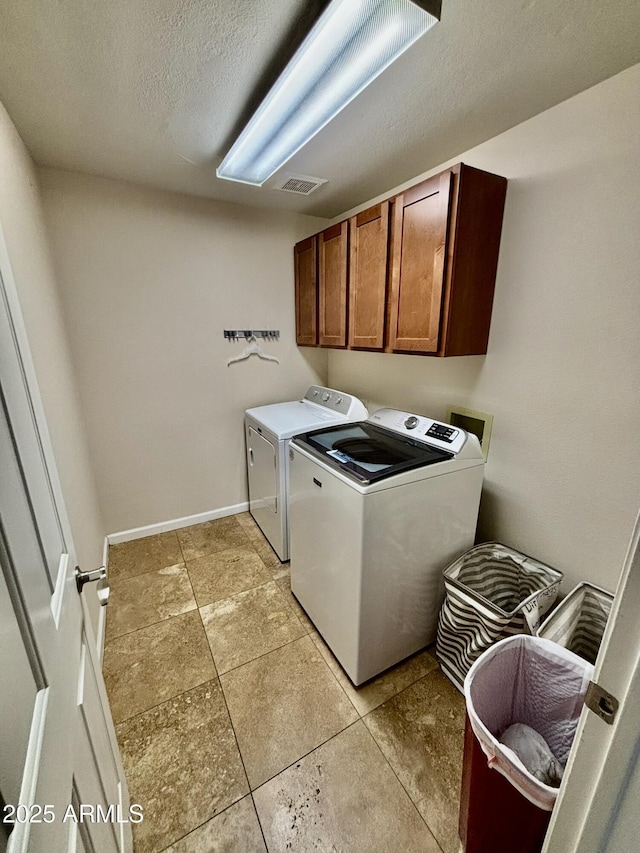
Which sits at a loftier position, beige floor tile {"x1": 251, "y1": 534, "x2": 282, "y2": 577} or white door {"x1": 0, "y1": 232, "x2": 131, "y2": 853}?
white door {"x1": 0, "y1": 232, "x2": 131, "y2": 853}

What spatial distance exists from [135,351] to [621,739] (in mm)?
2692

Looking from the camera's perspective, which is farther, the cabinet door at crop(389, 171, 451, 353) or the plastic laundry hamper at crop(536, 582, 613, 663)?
the cabinet door at crop(389, 171, 451, 353)

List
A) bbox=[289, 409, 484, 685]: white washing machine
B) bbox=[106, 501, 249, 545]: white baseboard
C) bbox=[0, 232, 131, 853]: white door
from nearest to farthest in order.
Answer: bbox=[0, 232, 131, 853]: white door
bbox=[289, 409, 484, 685]: white washing machine
bbox=[106, 501, 249, 545]: white baseboard

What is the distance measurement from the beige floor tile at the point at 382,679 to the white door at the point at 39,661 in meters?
0.90

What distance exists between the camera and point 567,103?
Answer: 52.0 inches

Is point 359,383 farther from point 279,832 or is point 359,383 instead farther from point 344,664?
point 279,832

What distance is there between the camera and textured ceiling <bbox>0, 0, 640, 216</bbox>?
1.01m

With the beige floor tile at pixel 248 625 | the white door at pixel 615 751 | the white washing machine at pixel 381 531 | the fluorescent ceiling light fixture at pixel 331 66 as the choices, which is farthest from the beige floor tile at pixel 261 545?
the fluorescent ceiling light fixture at pixel 331 66

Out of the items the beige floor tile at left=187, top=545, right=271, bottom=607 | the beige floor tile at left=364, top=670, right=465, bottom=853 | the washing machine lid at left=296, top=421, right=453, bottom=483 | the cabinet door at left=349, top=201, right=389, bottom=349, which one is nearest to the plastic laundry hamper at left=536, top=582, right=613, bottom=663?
the beige floor tile at left=364, top=670, right=465, bottom=853

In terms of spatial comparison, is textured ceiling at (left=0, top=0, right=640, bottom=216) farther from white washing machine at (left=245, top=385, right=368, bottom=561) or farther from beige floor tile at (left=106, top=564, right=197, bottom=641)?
beige floor tile at (left=106, top=564, right=197, bottom=641)

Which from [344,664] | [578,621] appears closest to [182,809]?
[344,664]

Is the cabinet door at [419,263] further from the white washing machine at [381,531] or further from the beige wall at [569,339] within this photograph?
the white washing machine at [381,531]

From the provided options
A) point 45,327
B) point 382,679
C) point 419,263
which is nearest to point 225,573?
point 382,679

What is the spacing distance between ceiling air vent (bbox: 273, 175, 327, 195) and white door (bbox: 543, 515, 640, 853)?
2.27m
